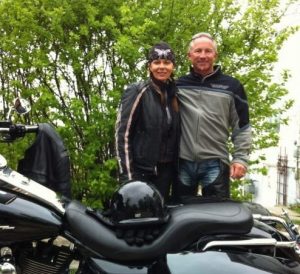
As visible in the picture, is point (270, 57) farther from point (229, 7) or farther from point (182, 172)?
point (182, 172)

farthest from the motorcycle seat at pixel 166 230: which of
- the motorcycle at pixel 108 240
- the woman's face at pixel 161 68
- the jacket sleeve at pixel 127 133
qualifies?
the woman's face at pixel 161 68

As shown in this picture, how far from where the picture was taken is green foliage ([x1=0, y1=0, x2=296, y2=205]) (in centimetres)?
545

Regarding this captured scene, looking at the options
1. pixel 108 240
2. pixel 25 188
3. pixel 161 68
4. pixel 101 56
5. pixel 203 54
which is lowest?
pixel 108 240

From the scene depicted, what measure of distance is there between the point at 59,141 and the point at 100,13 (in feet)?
9.31

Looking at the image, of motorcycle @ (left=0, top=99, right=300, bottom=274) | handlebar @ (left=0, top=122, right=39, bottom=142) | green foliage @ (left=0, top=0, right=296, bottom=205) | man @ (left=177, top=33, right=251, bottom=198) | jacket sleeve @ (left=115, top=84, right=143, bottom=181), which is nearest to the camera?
motorcycle @ (left=0, top=99, right=300, bottom=274)

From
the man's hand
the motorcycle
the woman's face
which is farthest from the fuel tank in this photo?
the man's hand

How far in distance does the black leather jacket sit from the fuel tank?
0.88 metres

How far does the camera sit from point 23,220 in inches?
104

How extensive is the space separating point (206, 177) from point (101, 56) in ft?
8.39

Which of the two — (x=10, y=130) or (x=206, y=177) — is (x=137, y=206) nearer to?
(x=10, y=130)

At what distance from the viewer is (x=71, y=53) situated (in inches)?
221

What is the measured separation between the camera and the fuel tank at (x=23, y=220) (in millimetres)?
2631

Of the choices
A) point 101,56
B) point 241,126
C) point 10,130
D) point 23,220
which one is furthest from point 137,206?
point 101,56

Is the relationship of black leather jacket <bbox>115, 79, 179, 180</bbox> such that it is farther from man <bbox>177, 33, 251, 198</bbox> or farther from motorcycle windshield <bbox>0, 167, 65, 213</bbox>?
motorcycle windshield <bbox>0, 167, 65, 213</bbox>
